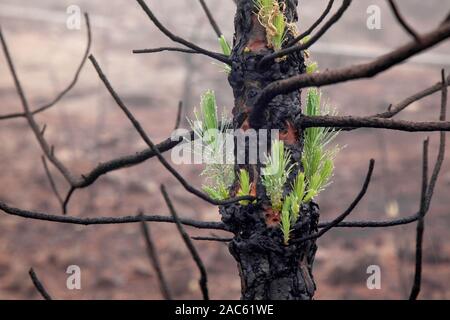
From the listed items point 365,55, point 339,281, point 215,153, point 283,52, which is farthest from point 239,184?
point 365,55

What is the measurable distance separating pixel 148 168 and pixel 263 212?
8.72 m

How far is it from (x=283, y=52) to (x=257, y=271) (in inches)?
24.0

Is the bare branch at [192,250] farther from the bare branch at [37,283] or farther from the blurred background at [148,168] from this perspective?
the blurred background at [148,168]

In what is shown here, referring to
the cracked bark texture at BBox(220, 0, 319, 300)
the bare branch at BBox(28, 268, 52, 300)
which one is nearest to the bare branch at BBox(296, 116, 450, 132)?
the cracked bark texture at BBox(220, 0, 319, 300)

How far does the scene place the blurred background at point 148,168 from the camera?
805cm

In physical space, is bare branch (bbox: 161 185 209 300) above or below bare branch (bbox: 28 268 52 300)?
above

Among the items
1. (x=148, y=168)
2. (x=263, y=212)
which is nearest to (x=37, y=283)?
(x=263, y=212)

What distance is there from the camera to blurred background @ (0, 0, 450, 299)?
26.4ft

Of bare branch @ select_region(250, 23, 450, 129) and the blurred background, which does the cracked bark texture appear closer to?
bare branch @ select_region(250, 23, 450, 129)

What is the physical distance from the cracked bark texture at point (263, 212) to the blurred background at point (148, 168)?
451 cm

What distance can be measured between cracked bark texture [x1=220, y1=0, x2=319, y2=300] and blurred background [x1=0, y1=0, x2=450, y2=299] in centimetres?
451

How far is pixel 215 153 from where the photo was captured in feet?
6.10

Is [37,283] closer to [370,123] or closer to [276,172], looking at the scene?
[276,172]

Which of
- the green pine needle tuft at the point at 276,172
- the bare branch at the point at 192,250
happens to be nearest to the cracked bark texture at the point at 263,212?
the green pine needle tuft at the point at 276,172
